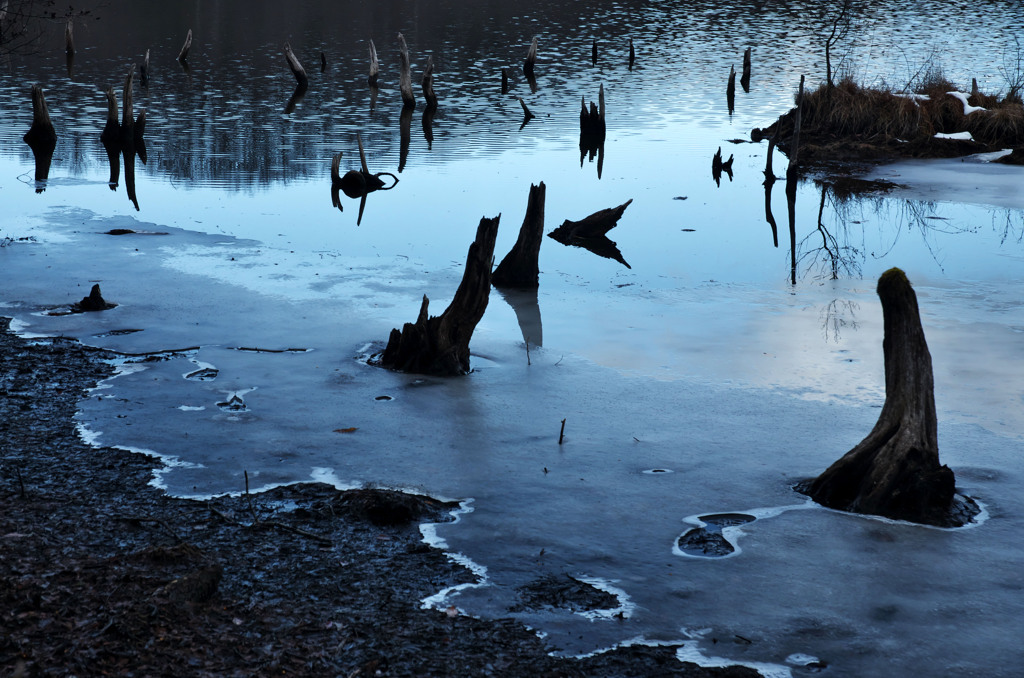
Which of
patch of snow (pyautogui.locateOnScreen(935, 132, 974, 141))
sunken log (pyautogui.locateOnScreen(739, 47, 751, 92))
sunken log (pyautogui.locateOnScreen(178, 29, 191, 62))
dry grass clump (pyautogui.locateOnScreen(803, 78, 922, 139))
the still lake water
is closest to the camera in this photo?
the still lake water

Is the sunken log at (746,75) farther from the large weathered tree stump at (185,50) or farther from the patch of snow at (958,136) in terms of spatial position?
the large weathered tree stump at (185,50)

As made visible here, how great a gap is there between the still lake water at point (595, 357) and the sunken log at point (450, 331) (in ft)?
0.72

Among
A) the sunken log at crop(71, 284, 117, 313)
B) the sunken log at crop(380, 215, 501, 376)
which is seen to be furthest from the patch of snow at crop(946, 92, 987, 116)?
the sunken log at crop(71, 284, 117, 313)

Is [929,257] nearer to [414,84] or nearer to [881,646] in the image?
[881,646]

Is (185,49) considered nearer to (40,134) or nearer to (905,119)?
(40,134)

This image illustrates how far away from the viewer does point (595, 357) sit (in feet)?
32.0

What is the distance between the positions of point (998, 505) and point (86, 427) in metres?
6.44

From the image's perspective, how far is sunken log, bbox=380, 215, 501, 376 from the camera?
29.8 ft

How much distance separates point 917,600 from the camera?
5.41m

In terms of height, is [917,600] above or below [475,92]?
below

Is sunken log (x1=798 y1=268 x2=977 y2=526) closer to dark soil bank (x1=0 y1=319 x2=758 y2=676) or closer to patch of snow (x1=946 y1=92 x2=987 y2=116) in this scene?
dark soil bank (x1=0 y1=319 x2=758 y2=676)

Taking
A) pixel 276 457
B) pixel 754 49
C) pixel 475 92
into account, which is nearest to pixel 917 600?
pixel 276 457

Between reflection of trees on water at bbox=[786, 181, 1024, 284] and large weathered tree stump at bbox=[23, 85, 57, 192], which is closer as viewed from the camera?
reflection of trees on water at bbox=[786, 181, 1024, 284]

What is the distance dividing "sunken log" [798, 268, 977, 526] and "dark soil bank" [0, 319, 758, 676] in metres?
2.28
